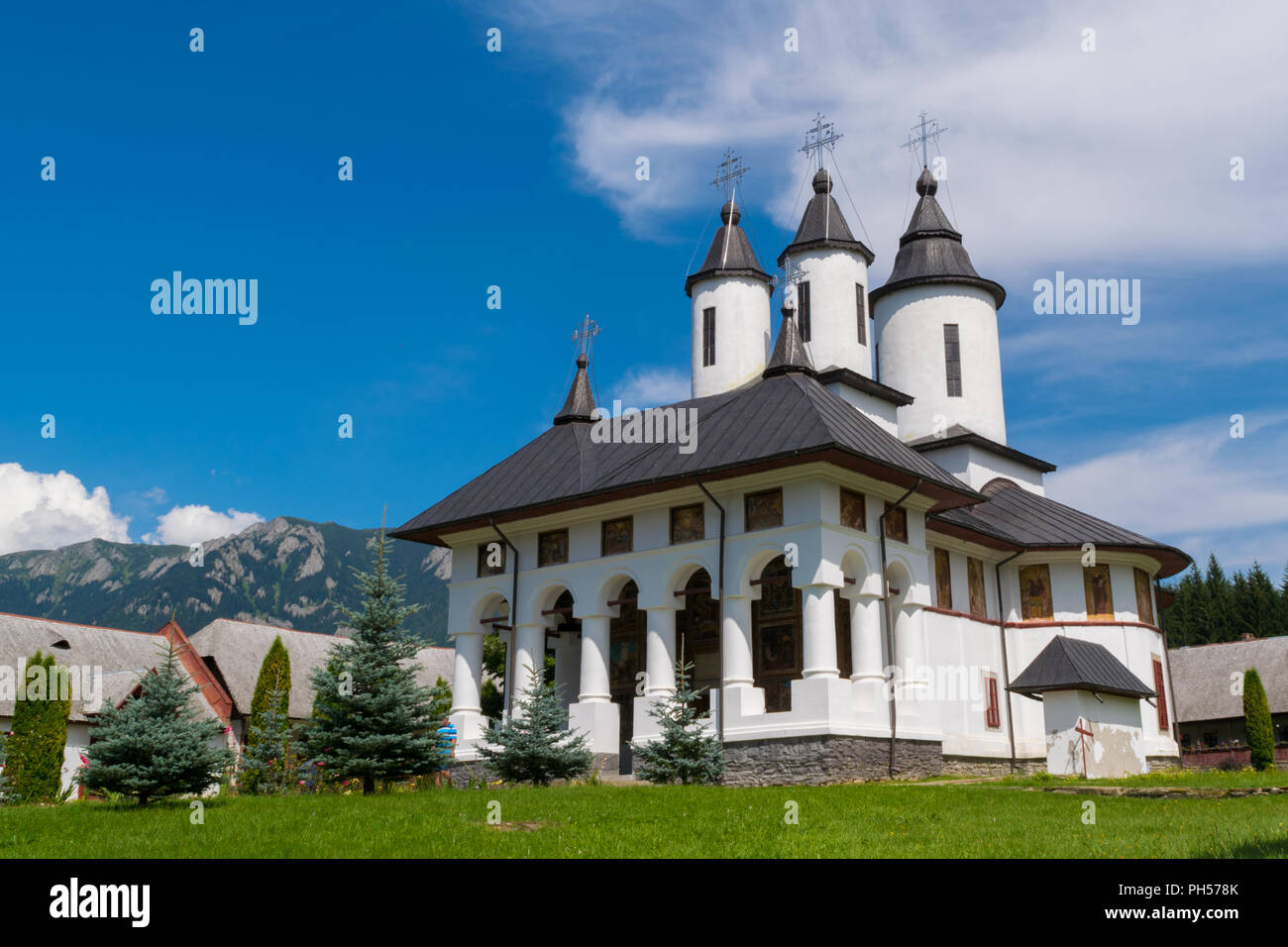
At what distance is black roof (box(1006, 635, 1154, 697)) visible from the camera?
22406mm

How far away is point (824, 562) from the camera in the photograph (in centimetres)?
2027

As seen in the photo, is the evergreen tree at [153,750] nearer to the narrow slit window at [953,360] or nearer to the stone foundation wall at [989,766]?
the stone foundation wall at [989,766]

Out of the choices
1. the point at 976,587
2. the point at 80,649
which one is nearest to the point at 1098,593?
the point at 976,587

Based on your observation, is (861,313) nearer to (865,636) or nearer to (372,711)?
(865,636)

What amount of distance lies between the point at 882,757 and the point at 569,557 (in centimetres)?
753

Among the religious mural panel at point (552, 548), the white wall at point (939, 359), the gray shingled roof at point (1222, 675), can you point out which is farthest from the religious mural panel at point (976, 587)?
the gray shingled roof at point (1222, 675)

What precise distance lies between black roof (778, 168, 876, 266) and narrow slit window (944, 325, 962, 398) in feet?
9.73

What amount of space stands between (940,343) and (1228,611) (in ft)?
110

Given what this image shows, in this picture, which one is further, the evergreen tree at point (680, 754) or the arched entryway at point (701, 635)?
the arched entryway at point (701, 635)

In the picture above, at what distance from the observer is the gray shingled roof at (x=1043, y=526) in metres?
27.3

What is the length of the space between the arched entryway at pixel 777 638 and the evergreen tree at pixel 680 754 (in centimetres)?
469
